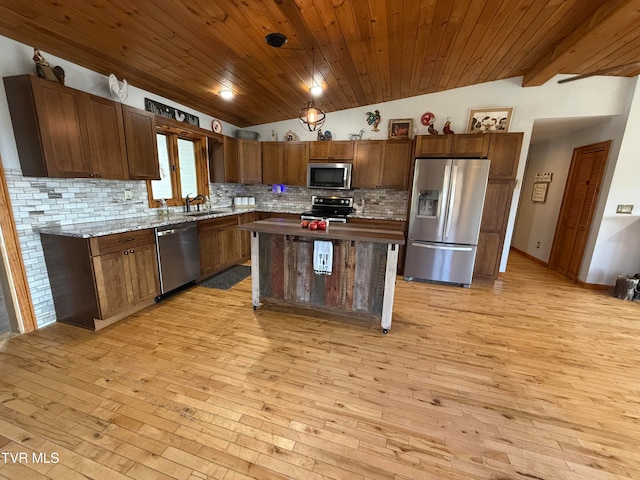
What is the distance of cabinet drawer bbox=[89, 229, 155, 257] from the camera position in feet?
7.92

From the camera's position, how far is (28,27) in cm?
206

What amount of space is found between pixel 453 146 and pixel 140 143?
4.16 meters

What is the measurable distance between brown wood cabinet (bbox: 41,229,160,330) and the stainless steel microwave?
289cm

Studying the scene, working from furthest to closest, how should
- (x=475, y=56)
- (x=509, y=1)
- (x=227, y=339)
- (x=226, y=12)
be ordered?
(x=475, y=56)
(x=227, y=339)
(x=509, y=1)
(x=226, y=12)

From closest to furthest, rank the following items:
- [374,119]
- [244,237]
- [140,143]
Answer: [140,143]
[374,119]
[244,237]

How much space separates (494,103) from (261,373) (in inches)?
198

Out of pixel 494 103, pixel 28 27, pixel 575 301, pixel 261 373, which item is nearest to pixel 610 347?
pixel 575 301

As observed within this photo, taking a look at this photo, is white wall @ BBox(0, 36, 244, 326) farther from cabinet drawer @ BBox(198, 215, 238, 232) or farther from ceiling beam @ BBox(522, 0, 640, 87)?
ceiling beam @ BBox(522, 0, 640, 87)

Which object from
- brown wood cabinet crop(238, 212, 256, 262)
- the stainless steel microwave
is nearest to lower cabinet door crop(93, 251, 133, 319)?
brown wood cabinet crop(238, 212, 256, 262)

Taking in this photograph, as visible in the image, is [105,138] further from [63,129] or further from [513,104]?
[513,104]

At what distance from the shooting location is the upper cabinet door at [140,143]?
2.91m

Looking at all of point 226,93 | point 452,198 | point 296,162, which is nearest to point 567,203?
point 452,198

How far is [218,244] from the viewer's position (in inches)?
162

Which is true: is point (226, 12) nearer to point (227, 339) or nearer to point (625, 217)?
point (227, 339)
